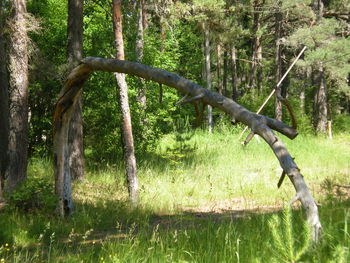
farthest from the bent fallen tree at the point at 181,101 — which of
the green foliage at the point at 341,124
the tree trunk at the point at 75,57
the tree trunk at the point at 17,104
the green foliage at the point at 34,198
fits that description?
the green foliage at the point at 341,124

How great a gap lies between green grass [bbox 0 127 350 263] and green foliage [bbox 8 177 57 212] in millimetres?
155

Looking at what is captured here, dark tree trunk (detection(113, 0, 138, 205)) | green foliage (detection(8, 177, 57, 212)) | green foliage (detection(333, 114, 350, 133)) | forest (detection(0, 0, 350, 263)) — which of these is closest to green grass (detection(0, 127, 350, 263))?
forest (detection(0, 0, 350, 263))

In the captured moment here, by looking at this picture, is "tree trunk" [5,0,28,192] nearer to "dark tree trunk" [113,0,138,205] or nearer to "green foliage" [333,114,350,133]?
"dark tree trunk" [113,0,138,205]

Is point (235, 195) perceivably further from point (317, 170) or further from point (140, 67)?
point (140, 67)

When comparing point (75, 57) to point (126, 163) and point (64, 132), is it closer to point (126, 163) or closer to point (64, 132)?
point (126, 163)

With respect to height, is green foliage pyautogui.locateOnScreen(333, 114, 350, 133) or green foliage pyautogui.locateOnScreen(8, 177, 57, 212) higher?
green foliage pyautogui.locateOnScreen(333, 114, 350, 133)

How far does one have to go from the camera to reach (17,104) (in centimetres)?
957

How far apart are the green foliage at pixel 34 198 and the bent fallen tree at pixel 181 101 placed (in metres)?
0.25

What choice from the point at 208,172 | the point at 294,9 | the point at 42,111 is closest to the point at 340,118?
the point at 294,9

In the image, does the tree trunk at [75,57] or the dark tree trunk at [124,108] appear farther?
the tree trunk at [75,57]

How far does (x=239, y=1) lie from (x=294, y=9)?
381 centimetres

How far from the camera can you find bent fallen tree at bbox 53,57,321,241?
2863 millimetres

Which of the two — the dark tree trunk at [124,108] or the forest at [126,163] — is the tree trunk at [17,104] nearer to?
the forest at [126,163]

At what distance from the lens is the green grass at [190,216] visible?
4.12 m
